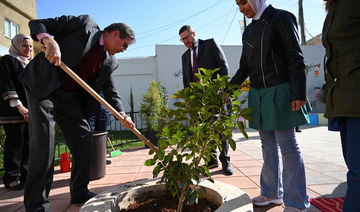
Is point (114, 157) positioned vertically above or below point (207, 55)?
below

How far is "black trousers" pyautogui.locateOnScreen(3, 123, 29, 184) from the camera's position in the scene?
292cm

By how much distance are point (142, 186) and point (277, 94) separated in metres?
1.32

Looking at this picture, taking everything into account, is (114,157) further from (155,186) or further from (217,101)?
(217,101)

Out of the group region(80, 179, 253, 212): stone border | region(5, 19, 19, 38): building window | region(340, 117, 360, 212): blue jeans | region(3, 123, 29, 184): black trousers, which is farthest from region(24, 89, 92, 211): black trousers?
region(5, 19, 19, 38): building window

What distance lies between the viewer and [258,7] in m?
2.03

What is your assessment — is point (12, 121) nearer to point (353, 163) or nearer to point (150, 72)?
point (353, 163)

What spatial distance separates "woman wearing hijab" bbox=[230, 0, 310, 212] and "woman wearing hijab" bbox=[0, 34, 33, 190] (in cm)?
272

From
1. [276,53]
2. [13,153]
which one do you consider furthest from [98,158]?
[276,53]

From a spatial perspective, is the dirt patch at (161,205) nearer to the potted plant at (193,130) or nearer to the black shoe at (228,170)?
the potted plant at (193,130)

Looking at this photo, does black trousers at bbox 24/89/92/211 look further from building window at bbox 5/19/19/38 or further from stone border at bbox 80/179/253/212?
building window at bbox 5/19/19/38

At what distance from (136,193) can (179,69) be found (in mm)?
10815

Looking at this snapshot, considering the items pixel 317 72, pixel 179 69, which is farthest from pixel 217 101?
pixel 317 72

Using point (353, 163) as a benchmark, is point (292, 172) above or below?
below

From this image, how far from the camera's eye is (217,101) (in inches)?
56.6
